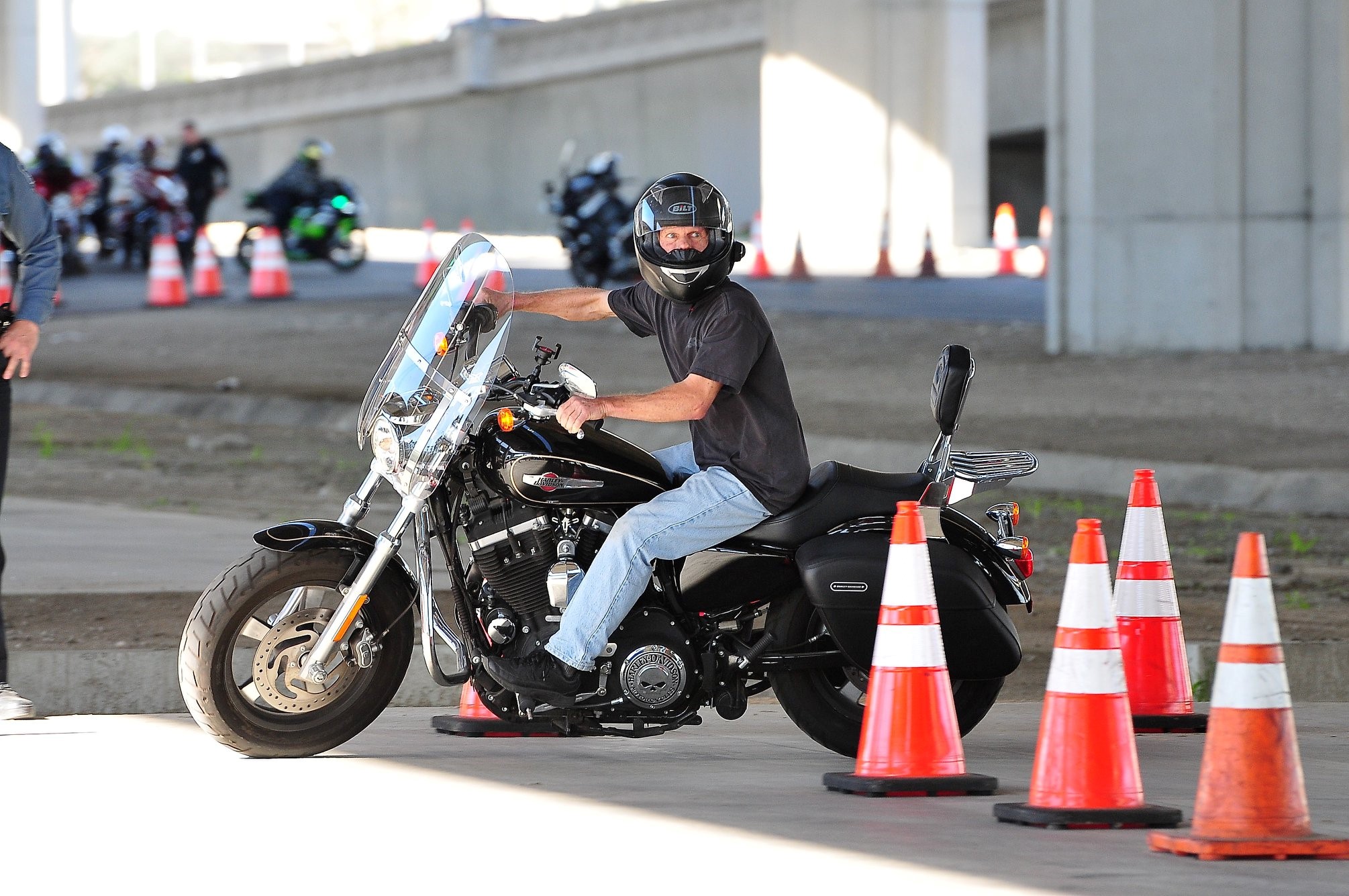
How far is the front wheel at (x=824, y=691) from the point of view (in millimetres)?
6395

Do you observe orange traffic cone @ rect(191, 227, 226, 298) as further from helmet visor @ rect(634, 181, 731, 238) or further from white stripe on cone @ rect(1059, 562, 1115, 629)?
white stripe on cone @ rect(1059, 562, 1115, 629)

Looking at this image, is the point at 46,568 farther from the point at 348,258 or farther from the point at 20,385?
the point at 348,258

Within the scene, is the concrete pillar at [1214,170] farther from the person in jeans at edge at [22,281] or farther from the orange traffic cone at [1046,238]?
the person in jeans at edge at [22,281]

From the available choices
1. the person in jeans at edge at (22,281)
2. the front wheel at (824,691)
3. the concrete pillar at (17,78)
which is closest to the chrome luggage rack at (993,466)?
the front wheel at (824,691)

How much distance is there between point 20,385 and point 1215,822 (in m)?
16.2

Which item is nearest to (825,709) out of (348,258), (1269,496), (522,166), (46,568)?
(46,568)

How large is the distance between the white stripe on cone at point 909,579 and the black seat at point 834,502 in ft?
1.74

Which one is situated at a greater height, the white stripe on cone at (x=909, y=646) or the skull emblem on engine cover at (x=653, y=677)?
the white stripe on cone at (x=909, y=646)

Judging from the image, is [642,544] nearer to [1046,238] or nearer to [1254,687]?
[1254,687]

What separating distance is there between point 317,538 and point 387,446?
33cm

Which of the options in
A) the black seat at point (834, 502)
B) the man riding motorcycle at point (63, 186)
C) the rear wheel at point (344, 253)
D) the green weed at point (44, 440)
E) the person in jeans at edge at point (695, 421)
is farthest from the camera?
the man riding motorcycle at point (63, 186)

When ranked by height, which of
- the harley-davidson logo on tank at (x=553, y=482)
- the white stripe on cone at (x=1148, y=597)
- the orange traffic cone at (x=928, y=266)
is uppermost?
the orange traffic cone at (x=928, y=266)

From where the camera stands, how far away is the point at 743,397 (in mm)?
6199

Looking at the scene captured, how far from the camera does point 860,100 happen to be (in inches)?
1483
